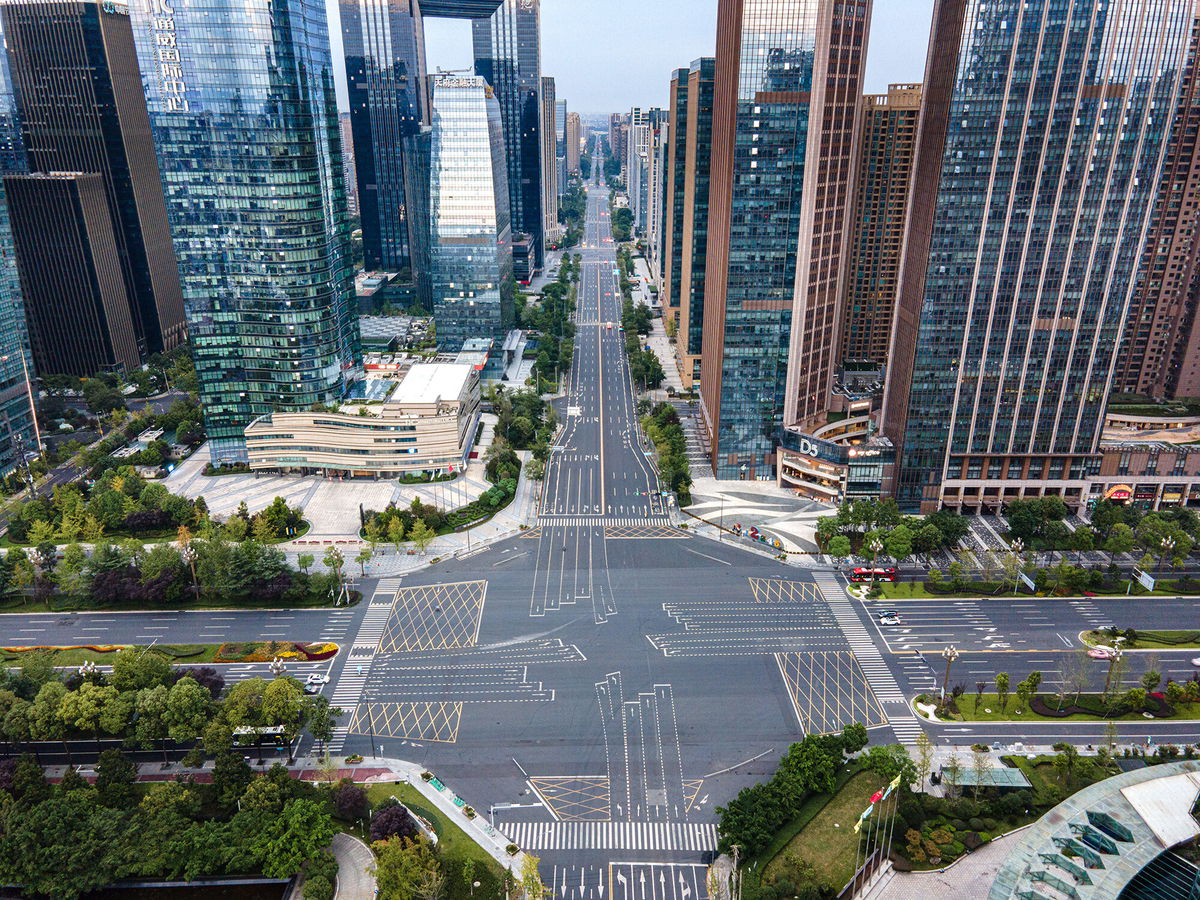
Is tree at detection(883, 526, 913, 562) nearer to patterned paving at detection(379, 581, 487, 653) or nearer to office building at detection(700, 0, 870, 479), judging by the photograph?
office building at detection(700, 0, 870, 479)

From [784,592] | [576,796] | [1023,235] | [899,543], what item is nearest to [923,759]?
[576,796]

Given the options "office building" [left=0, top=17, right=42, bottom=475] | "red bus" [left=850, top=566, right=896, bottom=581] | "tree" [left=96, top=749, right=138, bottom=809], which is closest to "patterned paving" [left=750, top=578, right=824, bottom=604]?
"red bus" [left=850, top=566, right=896, bottom=581]

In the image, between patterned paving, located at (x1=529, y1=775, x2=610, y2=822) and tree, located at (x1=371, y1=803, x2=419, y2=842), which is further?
patterned paving, located at (x1=529, y1=775, x2=610, y2=822)

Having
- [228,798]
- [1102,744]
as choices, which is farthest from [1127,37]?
[228,798]

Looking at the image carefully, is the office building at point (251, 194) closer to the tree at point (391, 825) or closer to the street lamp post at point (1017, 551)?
the tree at point (391, 825)

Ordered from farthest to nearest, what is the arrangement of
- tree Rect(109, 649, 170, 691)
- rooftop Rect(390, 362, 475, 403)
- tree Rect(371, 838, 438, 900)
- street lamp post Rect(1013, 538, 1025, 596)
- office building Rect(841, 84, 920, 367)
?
office building Rect(841, 84, 920, 367), rooftop Rect(390, 362, 475, 403), street lamp post Rect(1013, 538, 1025, 596), tree Rect(109, 649, 170, 691), tree Rect(371, 838, 438, 900)

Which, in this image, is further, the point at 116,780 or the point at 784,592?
the point at 784,592

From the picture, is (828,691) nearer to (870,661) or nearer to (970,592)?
(870,661)
